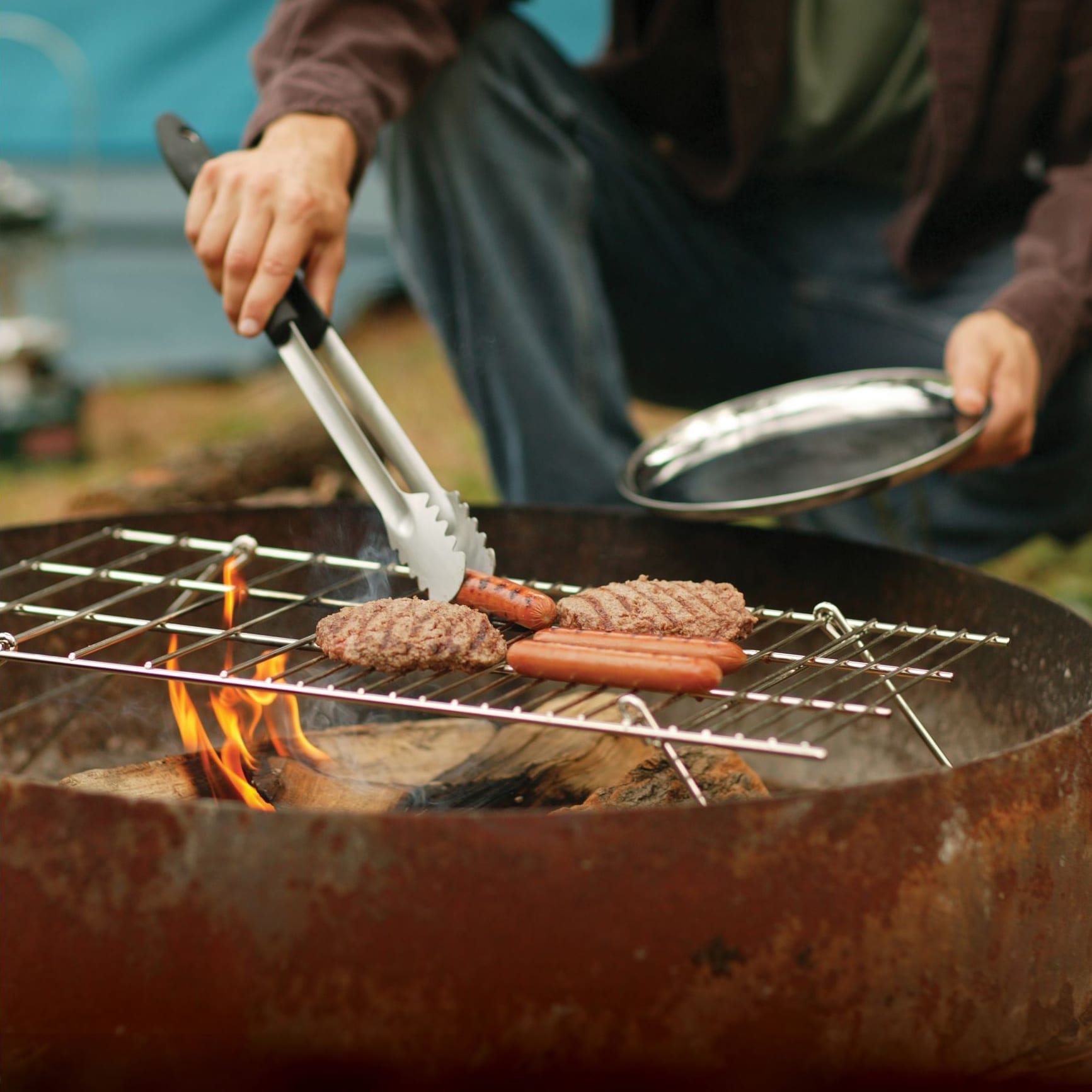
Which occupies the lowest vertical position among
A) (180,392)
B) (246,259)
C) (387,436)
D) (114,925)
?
(180,392)

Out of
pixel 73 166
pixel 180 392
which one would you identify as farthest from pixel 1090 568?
pixel 73 166

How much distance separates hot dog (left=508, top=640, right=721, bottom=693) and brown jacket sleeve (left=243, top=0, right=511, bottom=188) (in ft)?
3.29

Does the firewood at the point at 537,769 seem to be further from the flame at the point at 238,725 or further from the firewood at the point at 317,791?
the flame at the point at 238,725

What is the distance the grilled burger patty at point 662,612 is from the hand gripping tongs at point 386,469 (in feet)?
0.49

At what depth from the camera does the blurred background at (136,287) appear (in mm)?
4820

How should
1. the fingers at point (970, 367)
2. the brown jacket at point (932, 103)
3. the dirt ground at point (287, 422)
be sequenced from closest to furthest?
1. the fingers at point (970, 367)
2. the brown jacket at point (932, 103)
3. the dirt ground at point (287, 422)

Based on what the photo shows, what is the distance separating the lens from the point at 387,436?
5.16 feet

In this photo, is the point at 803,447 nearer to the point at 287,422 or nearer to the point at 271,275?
the point at 271,275

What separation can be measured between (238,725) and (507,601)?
429 millimetres

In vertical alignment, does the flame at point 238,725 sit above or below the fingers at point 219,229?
below

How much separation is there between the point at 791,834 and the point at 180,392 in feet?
17.7

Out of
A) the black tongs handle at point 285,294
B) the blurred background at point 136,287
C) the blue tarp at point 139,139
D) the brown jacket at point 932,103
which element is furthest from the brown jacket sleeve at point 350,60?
the blue tarp at point 139,139

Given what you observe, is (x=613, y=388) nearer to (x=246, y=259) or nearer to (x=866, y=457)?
(x=866, y=457)

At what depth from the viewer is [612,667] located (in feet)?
4.26
